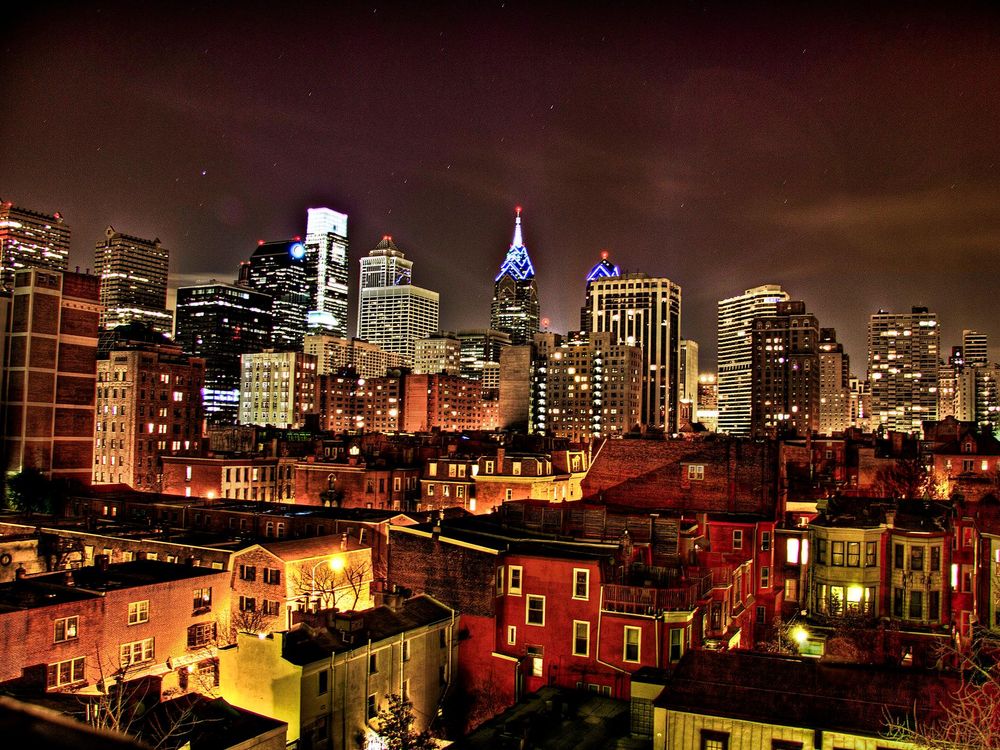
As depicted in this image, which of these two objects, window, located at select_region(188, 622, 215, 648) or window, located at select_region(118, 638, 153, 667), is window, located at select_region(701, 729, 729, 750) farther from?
window, located at select_region(188, 622, 215, 648)

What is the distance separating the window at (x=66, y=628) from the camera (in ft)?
96.4

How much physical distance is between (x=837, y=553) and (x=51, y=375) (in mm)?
76913

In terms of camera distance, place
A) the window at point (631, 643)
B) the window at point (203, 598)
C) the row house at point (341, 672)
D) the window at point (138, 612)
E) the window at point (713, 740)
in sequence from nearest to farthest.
A: the window at point (713, 740), the row house at point (341, 672), the window at point (631, 643), the window at point (138, 612), the window at point (203, 598)

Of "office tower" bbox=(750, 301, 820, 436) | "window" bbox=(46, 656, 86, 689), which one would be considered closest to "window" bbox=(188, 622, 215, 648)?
"window" bbox=(46, 656, 86, 689)

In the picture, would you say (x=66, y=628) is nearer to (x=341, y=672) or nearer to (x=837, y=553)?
(x=341, y=672)

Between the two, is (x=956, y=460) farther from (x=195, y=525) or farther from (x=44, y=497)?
(x=44, y=497)

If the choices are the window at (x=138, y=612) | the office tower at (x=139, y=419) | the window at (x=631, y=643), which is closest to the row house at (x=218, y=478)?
the office tower at (x=139, y=419)

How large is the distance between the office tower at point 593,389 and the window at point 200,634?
136812 mm

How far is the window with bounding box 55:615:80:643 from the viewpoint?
29375 millimetres

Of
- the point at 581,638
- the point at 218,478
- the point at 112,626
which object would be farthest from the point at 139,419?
the point at 581,638

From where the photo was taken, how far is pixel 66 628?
2958cm

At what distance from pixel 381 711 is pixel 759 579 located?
80.1 ft

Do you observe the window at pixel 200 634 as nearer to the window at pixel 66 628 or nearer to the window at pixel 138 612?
the window at pixel 138 612

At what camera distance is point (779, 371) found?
649 ft
